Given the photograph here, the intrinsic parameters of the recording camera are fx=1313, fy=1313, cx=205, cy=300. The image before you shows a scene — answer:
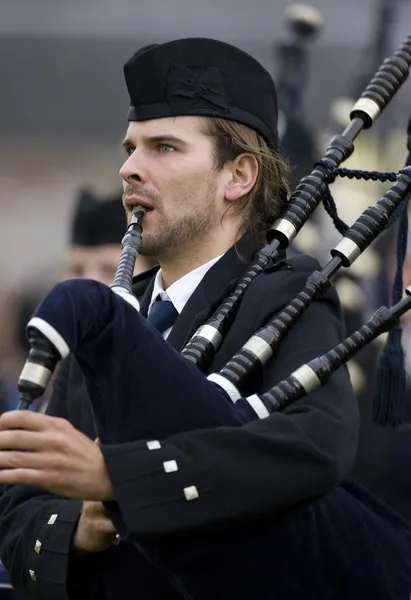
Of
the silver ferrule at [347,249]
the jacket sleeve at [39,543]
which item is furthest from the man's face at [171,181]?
the jacket sleeve at [39,543]

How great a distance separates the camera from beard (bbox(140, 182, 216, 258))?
9.46 ft

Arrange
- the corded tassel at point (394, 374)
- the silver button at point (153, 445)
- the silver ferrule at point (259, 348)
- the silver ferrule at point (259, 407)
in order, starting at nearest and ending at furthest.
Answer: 1. the silver button at point (153, 445)
2. the silver ferrule at point (259, 407)
3. the silver ferrule at point (259, 348)
4. the corded tassel at point (394, 374)

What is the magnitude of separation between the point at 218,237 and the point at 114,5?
639cm

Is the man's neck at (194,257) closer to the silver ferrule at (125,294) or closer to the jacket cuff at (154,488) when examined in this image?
the silver ferrule at (125,294)

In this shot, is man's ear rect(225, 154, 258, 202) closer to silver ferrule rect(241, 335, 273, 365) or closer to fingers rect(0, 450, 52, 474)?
silver ferrule rect(241, 335, 273, 365)

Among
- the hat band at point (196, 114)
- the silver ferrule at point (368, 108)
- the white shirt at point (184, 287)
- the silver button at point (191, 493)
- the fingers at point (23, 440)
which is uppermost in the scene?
the silver ferrule at point (368, 108)

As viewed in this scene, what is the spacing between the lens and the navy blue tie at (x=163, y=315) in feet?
9.53

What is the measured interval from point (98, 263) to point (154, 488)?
324 cm

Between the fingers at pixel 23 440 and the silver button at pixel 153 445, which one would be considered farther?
the silver button at pixel 153 445

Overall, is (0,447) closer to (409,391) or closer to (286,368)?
(286,368)

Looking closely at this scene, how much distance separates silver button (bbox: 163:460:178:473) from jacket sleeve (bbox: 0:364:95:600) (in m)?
0.44

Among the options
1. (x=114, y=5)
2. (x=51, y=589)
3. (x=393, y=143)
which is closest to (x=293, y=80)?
(x=393, y=143)

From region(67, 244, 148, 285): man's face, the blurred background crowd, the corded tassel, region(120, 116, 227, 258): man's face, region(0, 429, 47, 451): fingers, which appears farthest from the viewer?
the blurred background crowd

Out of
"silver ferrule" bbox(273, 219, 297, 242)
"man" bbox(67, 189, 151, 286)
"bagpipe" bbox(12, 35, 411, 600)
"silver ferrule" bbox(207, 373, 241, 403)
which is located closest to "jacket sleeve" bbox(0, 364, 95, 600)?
"bagpipe" bbox(12, 35, 411, 600)
